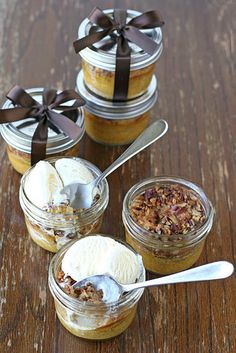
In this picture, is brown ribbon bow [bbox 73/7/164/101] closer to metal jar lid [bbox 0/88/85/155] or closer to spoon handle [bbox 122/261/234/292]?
metal jar lid [bbox 0/88/85/155]

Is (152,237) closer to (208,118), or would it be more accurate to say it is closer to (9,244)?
(9,244)

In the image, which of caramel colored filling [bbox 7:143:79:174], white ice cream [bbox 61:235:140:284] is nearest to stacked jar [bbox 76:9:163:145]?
caramel colored filling [bbox 7:143:79:174]

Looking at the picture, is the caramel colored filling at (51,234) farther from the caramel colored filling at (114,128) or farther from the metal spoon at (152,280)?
the caramel colored filling at (114,128)

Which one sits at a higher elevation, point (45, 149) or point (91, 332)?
point (45, 149)

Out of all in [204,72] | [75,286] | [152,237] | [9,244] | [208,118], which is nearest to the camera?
[75,286]

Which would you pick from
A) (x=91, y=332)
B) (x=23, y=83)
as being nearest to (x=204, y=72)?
(x=23, y=83)

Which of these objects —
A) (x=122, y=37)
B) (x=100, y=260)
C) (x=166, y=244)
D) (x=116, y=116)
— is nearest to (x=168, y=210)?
(x=166, y=244)

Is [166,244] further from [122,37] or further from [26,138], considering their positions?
[122,37]
